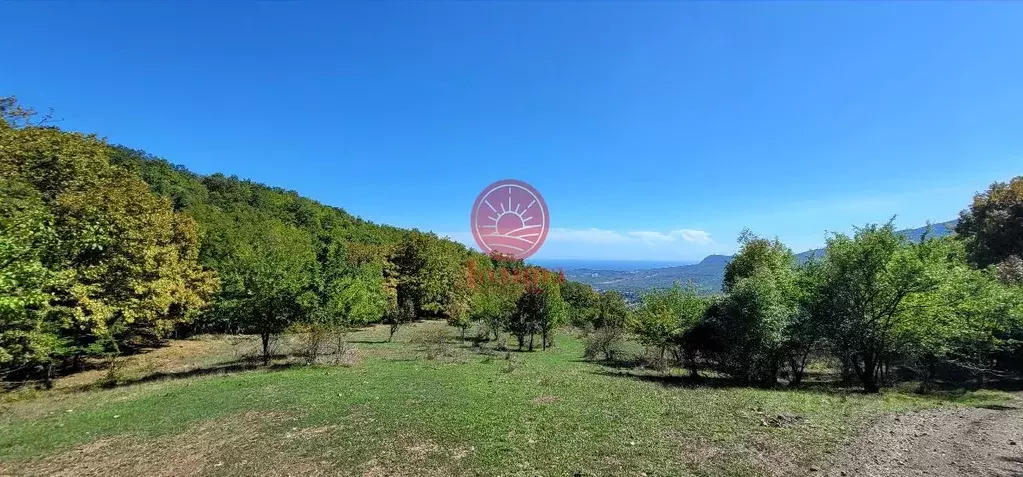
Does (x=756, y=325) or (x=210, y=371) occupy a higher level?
(x=756, y=325)

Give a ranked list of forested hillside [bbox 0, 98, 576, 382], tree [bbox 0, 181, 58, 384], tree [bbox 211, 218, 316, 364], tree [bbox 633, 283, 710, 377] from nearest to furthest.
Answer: tree [bbox 0, 181, 58, 384] < forested hillside [bbox 0, 98, 576, 382] < tree [bbox 211, 218, 316, 364] < tree [bbox 633, 283, 710, 377]

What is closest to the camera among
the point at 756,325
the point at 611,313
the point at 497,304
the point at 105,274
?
the point at 756,325

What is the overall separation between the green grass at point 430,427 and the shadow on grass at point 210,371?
192 cm

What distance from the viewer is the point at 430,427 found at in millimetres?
12711

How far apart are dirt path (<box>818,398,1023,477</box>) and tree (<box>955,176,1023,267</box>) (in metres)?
28.8

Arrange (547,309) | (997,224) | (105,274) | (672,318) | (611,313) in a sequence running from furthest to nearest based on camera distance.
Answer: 1. (611,313)
2. (547,309)
3. (997,224)
4. (672,318)
5. (105,274)

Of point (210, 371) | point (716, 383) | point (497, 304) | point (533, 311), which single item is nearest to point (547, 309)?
point (533, 311)

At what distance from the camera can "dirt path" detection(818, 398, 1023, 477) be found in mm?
9844

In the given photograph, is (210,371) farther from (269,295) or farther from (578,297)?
(578,297)

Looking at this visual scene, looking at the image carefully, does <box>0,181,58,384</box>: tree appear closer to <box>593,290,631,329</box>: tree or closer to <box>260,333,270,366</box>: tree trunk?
<box>260,333,270,366</box>: tree trunk

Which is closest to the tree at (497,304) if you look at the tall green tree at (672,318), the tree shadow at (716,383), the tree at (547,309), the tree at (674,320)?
the tree at (547,309)

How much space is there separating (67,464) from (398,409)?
832cm

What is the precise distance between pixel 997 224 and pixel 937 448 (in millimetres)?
38503

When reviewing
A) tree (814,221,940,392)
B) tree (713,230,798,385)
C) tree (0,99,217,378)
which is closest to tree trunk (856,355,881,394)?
tree (814,221,940,392)
